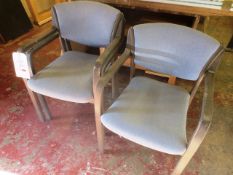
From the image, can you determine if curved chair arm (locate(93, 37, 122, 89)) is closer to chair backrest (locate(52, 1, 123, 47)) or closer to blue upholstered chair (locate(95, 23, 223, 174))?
blue upholstered chair (locate(95, 23, 223, 174))

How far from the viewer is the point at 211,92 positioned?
0.93 meters

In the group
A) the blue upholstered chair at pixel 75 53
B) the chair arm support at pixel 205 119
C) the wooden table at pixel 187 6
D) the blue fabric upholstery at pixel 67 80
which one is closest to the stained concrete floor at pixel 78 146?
the blue upholstered chair at pixel 75 53

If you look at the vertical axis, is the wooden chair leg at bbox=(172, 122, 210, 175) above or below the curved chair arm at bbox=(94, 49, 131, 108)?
below

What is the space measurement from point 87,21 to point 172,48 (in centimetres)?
57

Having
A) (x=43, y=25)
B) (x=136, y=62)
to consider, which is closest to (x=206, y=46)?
(x=136, y=62)

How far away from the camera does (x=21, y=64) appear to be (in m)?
1.13

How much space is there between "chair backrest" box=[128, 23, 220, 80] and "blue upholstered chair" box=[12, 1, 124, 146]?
15 centimetres

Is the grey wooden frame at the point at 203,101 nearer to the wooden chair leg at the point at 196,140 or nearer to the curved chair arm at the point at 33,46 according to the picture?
the wooden chair leg at the point at 196,140

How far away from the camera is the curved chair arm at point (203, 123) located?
792 millimetres

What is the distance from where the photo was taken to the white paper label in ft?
3.59

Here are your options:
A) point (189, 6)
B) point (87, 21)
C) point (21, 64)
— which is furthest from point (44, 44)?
point (189, 6)

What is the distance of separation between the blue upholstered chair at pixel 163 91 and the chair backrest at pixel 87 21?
0.62ft

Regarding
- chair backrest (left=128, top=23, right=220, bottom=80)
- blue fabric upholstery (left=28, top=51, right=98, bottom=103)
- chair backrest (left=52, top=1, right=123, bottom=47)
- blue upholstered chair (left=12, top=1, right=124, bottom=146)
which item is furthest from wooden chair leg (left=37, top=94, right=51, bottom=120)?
chair backrest (left=128, top=23, right=220, bottom=80)

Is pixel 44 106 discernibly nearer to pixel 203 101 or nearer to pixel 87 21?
pixel 87 21
